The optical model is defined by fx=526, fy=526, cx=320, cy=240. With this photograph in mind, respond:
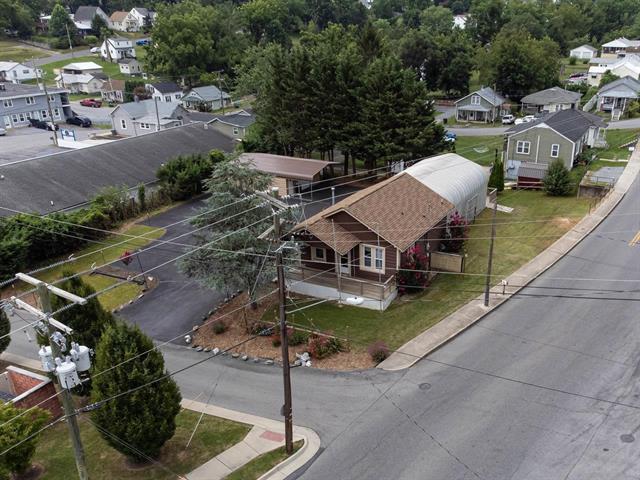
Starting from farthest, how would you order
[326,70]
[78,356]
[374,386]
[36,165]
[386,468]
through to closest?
1. [326,70]
2. [36,165]
3. [374,386]
4. [386,468]
5. [78,356]

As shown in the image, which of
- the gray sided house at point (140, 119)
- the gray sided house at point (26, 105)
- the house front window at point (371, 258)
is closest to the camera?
the house front window at point (371, 258)

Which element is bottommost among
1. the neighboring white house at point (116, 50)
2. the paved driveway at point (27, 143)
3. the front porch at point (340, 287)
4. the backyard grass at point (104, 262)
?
the backyard grass at point (104, 262)

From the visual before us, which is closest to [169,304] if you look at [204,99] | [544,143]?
[544,143]

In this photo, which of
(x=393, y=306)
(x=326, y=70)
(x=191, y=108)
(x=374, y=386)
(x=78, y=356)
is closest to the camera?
(x=78, y=356)

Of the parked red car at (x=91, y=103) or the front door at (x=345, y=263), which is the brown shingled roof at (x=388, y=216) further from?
the parked red car at (x=91, y=103)

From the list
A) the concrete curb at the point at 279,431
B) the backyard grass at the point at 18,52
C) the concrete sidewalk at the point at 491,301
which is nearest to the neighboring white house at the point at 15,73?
the backyard grass at the point at 18,52

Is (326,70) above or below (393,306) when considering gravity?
above

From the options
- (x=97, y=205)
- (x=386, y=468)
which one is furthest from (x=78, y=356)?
(x=97, y=205)

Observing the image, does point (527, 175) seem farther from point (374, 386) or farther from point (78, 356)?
point (78, 356)
